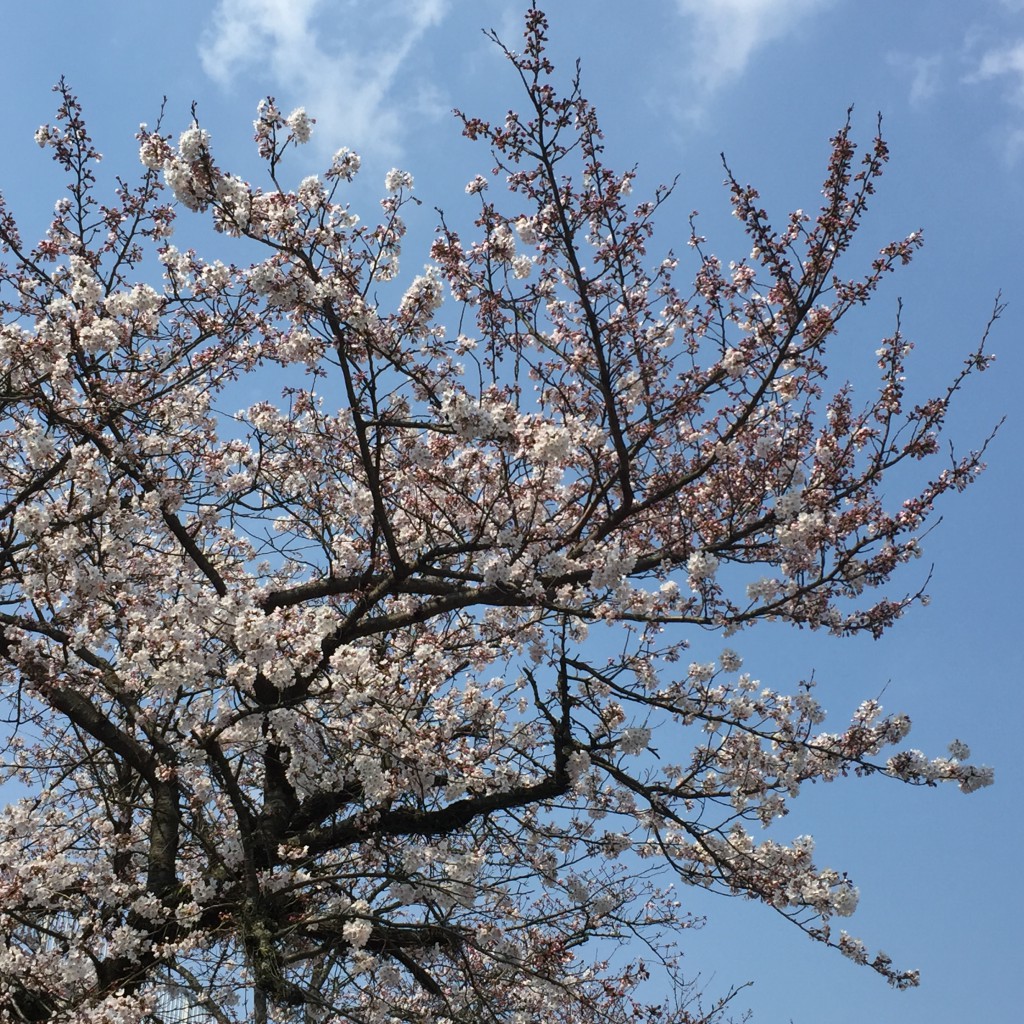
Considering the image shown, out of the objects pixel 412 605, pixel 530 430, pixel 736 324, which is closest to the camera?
pixel 530 430

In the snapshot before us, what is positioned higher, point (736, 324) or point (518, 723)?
point (736, 324)

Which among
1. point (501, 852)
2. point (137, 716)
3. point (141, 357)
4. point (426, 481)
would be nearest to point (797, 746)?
point (501, 852)

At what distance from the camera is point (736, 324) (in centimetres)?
802

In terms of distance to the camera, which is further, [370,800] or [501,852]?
[501,852]

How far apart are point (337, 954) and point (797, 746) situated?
4309 millimetres

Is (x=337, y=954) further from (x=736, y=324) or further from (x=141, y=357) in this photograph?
(x=736, y=324)

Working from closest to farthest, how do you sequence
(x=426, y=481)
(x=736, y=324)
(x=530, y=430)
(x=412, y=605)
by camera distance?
(x=530, y=430), (x=736, y=324), (x=426, y=481), (x=412, y=605)

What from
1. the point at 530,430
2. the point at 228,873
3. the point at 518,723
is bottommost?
the point at 228,873

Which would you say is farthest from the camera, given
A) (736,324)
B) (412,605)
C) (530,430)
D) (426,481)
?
(412,605)

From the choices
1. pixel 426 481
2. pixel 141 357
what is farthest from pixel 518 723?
pixel 141 357

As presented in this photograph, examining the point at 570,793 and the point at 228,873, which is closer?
the point at 228,873

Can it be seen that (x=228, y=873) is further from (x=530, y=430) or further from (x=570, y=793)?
(x=530, y=430)

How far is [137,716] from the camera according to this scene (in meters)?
8.05

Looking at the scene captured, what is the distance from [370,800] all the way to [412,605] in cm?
179
